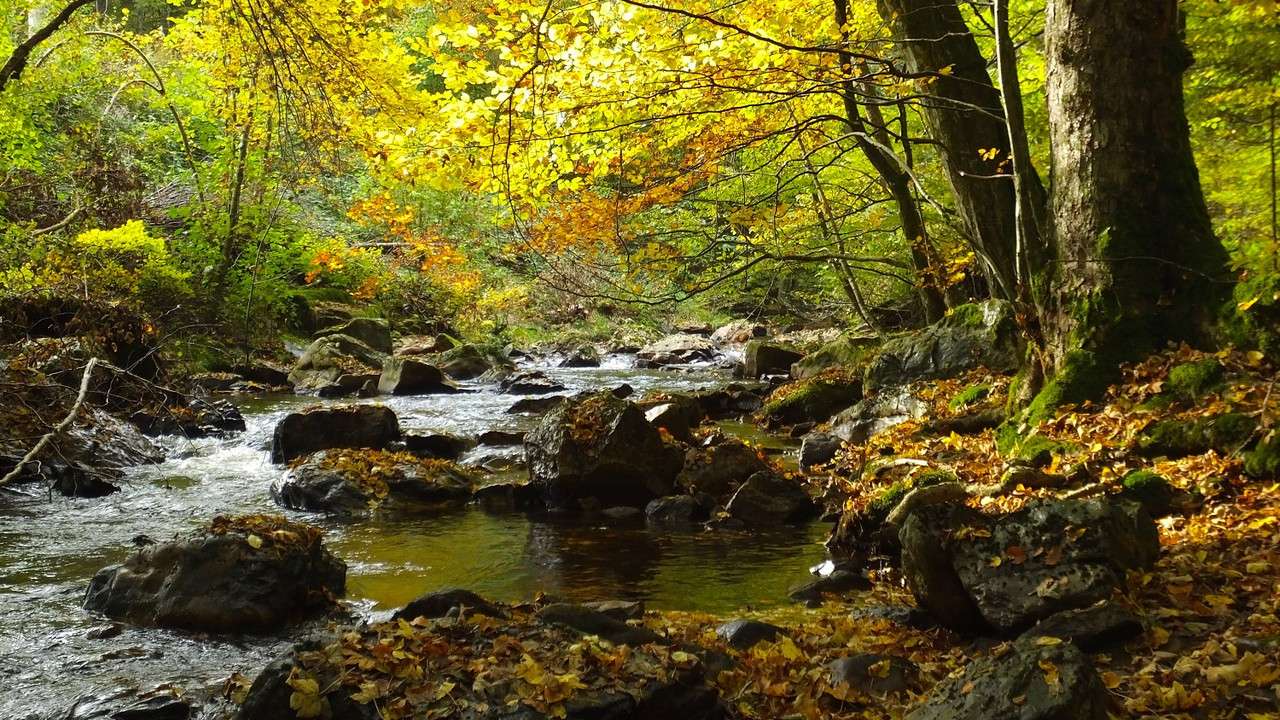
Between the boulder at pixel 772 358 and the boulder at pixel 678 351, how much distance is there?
3.59 meters

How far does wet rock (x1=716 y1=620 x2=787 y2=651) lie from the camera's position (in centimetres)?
458

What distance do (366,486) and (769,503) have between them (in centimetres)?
411

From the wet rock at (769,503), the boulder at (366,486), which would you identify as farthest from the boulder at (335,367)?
the wet rock at (769,503)

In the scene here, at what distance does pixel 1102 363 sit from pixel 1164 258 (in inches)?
34.6

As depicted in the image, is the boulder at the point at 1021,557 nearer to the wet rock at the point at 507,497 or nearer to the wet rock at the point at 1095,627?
the wet rock at the point at 1095,627

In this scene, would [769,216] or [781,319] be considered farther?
[781,319]

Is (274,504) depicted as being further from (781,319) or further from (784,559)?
(781,319)

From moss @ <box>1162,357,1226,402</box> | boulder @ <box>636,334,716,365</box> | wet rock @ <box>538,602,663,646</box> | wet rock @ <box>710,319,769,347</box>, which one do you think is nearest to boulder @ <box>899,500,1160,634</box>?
wet rock @ <box>538,602,663,646</box>

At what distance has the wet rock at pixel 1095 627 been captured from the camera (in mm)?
3721

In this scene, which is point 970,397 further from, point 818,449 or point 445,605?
point 445,605

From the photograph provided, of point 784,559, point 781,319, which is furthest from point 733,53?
point 781,319

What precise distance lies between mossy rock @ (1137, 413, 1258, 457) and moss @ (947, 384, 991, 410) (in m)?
3.30

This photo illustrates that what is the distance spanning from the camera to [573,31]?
6.45 m

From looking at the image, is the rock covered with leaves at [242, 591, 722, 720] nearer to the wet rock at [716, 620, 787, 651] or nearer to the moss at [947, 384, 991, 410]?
the wet rock at [716, 620, 787, 651]
